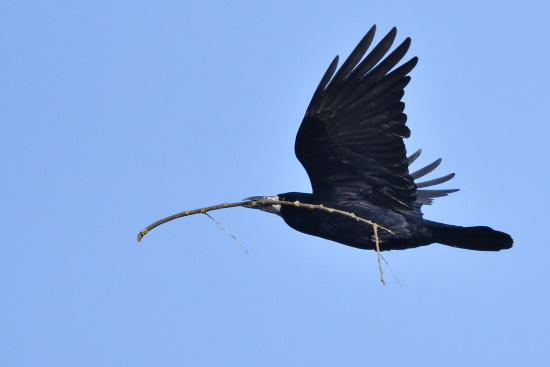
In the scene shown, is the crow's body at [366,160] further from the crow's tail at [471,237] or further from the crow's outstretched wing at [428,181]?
the crow's outstretched wing at [428,181]

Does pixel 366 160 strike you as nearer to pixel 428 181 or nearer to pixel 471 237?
pixel 471 237

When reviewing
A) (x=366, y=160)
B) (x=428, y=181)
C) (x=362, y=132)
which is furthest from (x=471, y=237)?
(x=428, y=181)

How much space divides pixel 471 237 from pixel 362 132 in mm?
1344

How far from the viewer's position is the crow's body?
749cm

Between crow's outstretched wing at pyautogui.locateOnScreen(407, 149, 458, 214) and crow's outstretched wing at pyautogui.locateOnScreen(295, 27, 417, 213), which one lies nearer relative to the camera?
crow's outstretched wing at pyautogui.locateOnScreen(295, 27, 417, 213)

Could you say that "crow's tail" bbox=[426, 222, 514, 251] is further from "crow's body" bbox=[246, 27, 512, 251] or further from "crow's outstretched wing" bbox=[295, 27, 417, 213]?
"crow's outstretched wing" bbox=[295, 27, 417, 213]

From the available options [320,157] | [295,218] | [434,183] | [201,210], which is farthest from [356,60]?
[434,183]

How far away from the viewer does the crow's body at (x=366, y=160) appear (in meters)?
7.49

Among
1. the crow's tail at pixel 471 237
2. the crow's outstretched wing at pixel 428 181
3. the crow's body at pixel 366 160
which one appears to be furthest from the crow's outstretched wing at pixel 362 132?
the crow's outstretched wing at pixel 428 181

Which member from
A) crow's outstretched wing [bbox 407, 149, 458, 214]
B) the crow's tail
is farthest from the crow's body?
crow's outstretched wing [bbox 407, 149, 458, 214]

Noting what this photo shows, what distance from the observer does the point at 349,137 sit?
7727 millimetres

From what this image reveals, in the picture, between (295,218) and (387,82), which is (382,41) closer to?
(387,82)

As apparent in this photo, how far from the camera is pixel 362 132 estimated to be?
7.68 metres

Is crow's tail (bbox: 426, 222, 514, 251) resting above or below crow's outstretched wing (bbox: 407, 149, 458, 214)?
below
